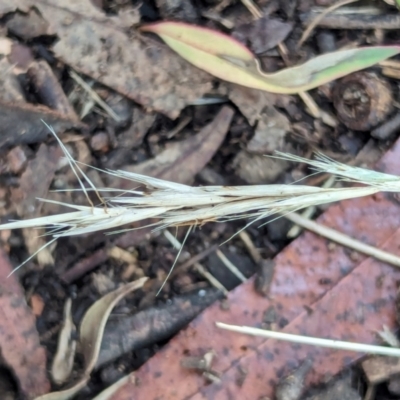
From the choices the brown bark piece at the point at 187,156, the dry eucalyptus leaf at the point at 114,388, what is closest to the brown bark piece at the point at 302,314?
the dry eucalyptus leaf at the point at 114,388

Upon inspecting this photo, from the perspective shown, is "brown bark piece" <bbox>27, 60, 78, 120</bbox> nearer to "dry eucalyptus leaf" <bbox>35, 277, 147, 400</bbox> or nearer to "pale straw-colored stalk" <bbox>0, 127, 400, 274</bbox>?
"pale straw-colored stalk" <bbox>0, 127, 400, 274</bbox>

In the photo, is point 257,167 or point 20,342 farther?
point 257,167

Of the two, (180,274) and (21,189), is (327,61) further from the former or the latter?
(21,189)

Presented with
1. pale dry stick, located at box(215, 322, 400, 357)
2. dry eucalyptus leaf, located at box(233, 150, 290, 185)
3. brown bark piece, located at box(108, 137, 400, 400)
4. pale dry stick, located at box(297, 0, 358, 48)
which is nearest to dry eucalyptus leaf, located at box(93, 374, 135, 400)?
brown bark piece, located at box(108, 137, 400, 400)

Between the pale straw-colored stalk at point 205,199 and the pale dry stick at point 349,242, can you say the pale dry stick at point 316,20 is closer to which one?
the pale straw-colored stalk at point 205,199

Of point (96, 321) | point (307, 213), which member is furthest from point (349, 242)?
point (96, 321)

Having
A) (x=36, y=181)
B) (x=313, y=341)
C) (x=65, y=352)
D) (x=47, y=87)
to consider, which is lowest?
(x=313, y=341)

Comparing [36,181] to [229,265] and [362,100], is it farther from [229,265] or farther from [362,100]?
[362,100]
